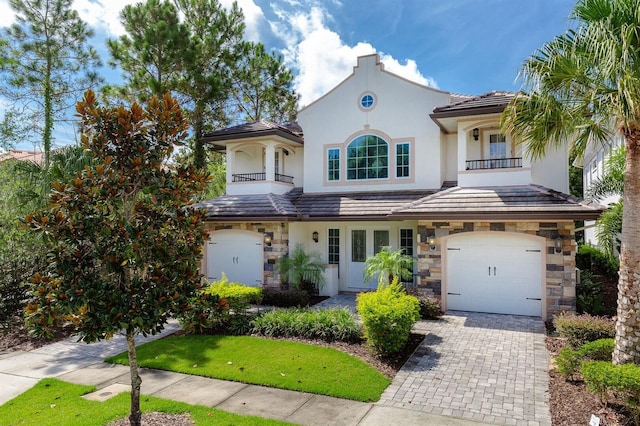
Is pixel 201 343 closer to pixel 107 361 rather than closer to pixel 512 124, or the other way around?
pixel 107 361

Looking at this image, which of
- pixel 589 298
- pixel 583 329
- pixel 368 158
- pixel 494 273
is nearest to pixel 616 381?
pixel 583 329

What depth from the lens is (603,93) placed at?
6676mm

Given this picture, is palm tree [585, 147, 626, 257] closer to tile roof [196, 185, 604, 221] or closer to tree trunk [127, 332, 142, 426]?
tile roof [196, 185, 604, 221]

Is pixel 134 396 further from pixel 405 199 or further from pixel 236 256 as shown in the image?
pixel 405 199

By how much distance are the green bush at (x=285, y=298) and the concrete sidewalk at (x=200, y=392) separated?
5.19 meters

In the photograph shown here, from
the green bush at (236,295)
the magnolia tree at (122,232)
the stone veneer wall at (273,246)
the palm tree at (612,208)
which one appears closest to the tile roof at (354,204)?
the stone veneer wall at (273,246)

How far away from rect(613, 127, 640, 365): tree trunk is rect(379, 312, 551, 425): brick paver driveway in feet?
4.59

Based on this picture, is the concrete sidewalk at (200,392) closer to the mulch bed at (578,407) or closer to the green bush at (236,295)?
the mulch bed at (578,407)

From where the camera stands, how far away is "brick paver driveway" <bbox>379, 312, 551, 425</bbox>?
605 centimetres

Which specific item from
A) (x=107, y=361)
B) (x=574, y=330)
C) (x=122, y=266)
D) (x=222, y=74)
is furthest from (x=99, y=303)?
(x=222, y=74)

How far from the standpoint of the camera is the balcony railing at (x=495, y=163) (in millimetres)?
12891

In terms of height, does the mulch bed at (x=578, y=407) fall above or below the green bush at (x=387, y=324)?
below

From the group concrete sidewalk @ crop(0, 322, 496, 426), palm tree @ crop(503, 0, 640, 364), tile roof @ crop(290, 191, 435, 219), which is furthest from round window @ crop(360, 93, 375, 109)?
concrete sidewalk @ crop(0, 322, 496, 426)

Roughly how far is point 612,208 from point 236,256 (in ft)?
40.0
